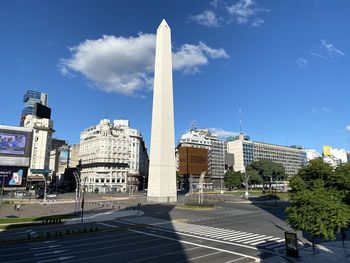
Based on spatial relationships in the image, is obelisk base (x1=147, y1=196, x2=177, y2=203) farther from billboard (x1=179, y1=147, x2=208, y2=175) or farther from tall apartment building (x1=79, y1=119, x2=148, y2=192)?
tall apartment building (x1=79, y1=119, x2=148, y2=192)

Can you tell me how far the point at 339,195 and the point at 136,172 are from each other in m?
148

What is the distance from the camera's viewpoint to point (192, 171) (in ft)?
447

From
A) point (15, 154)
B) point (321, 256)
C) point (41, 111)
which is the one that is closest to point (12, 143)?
point (15, 154)

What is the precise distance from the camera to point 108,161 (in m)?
148

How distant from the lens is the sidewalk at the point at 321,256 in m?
20.5

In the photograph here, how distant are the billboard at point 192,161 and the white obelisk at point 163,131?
66922 millimetres

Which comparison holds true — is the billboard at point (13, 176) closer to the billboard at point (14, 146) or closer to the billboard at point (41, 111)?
the billboard at point (14, 146)

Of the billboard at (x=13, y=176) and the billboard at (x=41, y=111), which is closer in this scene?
the billboard at (x=13, y=176)

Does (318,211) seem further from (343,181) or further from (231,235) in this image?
(231,235)

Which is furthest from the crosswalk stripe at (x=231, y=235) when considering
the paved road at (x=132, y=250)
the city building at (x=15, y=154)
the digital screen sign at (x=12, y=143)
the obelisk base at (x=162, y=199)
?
the digital screen sign at (x=12, y=143)

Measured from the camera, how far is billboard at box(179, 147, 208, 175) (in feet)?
443

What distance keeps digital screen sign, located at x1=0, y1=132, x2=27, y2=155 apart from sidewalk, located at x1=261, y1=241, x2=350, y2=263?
87.2 meters

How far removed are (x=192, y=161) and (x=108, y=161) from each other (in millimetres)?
42892

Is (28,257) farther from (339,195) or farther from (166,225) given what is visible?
(339,195)
